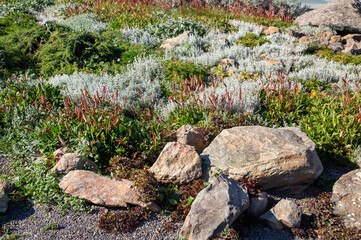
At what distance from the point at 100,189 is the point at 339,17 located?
11.5m

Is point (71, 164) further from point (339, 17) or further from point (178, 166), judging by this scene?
point (339, 17)

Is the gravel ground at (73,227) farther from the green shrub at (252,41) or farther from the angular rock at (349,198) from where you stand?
the green shrub at (252,41)

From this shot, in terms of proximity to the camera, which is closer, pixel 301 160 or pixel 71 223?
pixel 71 223

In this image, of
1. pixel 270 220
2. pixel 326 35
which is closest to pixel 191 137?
pixel 270 220

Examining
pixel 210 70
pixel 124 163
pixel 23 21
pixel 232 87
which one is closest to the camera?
pixel 124 163

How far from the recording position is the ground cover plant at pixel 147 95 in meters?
4.64

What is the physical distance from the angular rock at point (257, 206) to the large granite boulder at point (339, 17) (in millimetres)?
9895

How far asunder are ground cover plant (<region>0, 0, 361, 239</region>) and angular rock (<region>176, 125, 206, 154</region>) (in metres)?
0.16

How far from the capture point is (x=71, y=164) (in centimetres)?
456

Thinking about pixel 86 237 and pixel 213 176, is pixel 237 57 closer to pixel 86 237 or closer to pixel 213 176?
pixel 213 176

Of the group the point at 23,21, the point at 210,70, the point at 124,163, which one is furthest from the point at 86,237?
the point at 23,21

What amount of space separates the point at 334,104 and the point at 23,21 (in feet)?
39.1

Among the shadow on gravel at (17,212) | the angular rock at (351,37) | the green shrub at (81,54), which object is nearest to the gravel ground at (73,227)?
the shadow on gravel at (17,212)

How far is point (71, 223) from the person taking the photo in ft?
12.9
